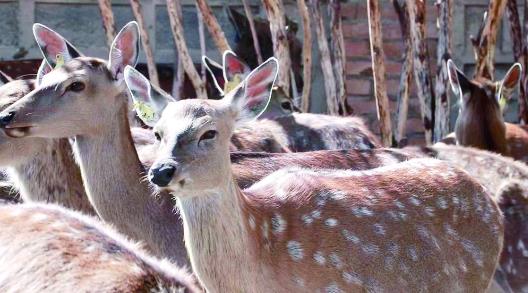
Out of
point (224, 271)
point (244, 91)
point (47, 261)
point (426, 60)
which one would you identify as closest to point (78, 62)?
point (244, 91)

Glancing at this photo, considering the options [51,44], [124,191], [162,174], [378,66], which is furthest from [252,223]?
[378,66]

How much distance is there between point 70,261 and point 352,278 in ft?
4.49

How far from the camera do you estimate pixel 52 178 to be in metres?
5.95

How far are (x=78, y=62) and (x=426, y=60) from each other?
347cm

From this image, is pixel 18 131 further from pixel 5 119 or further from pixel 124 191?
pixel 124 191

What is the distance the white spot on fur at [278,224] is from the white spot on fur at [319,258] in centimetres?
16

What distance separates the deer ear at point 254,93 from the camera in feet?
15.7

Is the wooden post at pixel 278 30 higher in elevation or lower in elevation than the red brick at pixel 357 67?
higher

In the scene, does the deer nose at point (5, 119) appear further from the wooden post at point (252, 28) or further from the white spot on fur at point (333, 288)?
the wooden post at point (252, 28)

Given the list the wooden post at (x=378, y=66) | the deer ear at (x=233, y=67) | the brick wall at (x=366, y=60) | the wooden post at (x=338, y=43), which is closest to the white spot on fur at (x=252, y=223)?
the deer ear at (x=233, y=67)

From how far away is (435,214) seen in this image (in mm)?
5000

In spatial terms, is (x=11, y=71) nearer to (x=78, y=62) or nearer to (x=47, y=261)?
(x=78, y=62)

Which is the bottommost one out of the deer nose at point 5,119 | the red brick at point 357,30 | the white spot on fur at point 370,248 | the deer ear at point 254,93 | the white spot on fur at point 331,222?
the white spot on fur at point 370,248

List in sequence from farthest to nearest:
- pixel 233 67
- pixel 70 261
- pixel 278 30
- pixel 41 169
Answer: pixel 278 30
pixel 233 67
pixel 41 169
pixel 70 261
